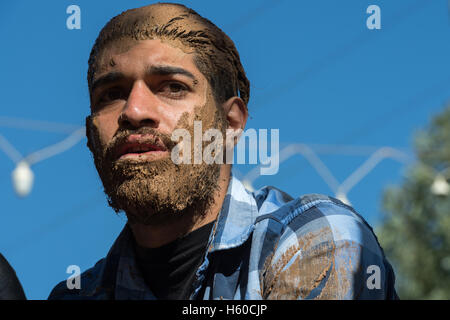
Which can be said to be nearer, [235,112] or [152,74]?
[152,74]

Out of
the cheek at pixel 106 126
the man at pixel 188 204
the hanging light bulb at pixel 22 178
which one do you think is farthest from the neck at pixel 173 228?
the hanging light bulb at pixel 22 178

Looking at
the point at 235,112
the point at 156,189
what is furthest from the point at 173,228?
the point at 235,112

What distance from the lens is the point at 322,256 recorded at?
10.7 ft

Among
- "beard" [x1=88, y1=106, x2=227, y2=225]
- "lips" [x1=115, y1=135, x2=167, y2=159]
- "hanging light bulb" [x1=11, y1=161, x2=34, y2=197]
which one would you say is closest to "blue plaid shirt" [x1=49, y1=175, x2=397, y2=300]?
"beard" [x1=88, y1=106, x2=227, y2=225]

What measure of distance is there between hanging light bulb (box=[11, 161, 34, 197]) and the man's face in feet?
29.0

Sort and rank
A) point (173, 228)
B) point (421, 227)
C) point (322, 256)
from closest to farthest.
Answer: point (322, 256), point (173, 228), point (421, 227)

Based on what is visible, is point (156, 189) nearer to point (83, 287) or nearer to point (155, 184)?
point (155, 184)

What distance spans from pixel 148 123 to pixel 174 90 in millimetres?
311

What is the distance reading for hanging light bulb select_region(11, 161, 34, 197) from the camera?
12.4 metres

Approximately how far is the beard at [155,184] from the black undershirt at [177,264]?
12cm

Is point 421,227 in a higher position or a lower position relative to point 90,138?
higher
